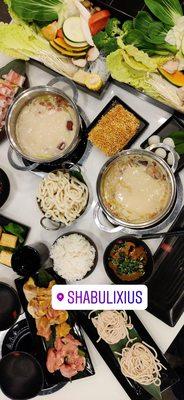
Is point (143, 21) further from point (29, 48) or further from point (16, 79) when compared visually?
point (16, 79)

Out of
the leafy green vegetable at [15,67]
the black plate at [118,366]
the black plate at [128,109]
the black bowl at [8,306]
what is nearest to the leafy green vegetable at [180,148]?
the black plate at [128,109]

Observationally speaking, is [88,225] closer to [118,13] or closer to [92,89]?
[92,89]

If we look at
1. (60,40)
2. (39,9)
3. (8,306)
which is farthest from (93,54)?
(8,306)

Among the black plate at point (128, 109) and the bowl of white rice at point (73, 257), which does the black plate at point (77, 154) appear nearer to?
the black plate at point (128, 109)

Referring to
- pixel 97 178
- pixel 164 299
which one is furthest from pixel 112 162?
pixel 164 299

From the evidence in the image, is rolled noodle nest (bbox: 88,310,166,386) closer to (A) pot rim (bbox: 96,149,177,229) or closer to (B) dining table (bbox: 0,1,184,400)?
(B) dining table (bbox: 0,1,184,400)
